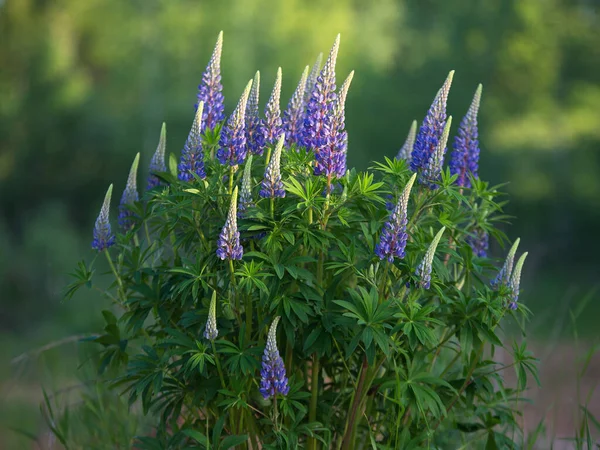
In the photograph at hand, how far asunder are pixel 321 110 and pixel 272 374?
77cm

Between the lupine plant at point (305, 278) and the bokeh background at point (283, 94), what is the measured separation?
822 centimetres

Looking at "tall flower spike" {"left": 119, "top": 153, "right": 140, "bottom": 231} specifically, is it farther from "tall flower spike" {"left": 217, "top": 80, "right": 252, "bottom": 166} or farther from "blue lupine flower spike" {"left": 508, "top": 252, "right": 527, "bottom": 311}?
"blue lupine flower spike" {"left": 508, "top": 252, "right": 527, "bottom": 311}

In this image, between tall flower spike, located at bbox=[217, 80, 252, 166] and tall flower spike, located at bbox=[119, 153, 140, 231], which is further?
tall flower spike, located at bbox=[119, 153, 140, 231]

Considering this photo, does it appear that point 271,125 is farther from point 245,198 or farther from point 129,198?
point 129,198

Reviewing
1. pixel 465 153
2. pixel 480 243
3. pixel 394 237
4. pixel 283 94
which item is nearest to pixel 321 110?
pixel 394 237

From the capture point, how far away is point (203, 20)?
12.4 meters

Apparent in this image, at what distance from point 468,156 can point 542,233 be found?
31.1 feet

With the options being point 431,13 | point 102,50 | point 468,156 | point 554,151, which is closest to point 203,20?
point 102,50

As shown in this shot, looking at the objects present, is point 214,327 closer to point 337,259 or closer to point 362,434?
point 337,259

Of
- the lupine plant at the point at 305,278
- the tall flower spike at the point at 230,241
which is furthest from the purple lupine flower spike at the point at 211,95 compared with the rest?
the tall flower spike at the point at 230,241

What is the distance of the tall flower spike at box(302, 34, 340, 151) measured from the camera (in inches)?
82.5

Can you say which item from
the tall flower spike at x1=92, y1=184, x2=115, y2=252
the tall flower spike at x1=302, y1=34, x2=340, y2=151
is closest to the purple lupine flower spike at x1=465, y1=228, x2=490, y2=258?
the tall flower spike at x1=302, y1=34, x2=340, y2=151

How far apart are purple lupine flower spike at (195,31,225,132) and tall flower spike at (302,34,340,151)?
16.9 inches

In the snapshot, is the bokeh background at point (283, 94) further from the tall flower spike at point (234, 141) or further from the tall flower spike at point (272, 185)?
the tall flower spike at point (272, 185)
